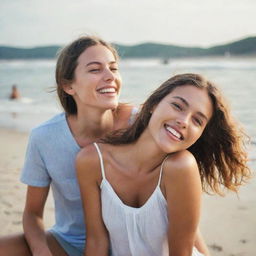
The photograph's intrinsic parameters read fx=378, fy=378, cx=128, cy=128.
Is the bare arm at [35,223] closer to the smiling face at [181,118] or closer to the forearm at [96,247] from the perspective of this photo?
the forearm at [96,247]

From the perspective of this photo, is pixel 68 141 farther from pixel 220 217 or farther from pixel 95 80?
pixel 220 217

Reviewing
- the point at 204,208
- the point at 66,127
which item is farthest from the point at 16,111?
the point at 66,127

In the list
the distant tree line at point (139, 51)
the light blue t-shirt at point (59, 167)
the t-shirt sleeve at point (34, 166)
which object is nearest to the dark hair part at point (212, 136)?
the light blue t-shirt at point (59, 167)

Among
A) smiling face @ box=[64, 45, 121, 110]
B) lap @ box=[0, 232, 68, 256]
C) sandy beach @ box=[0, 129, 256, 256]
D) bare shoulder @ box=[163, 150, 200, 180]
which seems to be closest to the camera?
bare shoulder @ box=[163, 150, 200, 180]

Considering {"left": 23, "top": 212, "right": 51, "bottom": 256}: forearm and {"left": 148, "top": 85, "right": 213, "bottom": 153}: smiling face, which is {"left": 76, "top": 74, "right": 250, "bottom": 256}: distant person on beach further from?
{"left": 23, "top": 212, "right": 51, "bottom": 256}: forearm

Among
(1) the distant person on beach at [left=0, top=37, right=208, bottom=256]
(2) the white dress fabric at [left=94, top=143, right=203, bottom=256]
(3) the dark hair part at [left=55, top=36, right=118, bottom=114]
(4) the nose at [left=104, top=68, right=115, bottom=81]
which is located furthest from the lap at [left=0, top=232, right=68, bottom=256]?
(4) the nose at [left=104, top=68, right=115, bottom=81]

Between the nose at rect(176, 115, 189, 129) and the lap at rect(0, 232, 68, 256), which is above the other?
the nose at rect(176, 115, 189, 129)

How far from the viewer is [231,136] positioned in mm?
2641

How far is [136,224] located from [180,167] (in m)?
0.47

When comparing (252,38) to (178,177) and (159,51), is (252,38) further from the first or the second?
(178,177)

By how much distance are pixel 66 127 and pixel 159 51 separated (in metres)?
86.3

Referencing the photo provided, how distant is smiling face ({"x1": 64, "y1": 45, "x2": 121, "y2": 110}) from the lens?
9.55 ft

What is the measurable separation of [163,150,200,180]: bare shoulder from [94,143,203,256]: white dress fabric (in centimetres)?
7

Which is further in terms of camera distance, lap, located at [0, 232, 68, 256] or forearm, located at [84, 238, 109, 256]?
lap, located at [0, 232, 68, 256]
